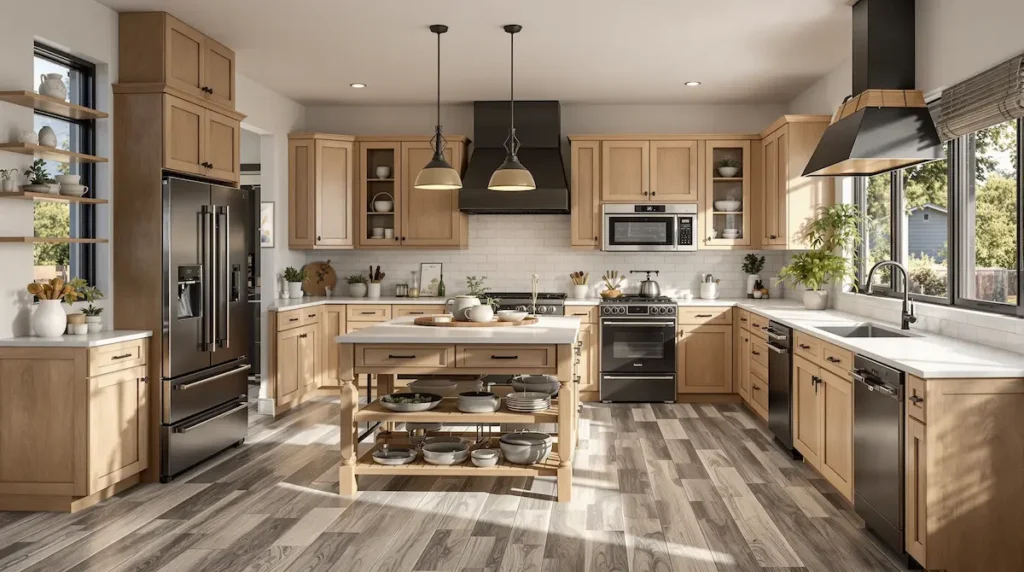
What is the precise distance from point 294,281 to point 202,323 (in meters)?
2.45

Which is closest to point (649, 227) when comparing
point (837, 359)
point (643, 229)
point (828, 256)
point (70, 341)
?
point (643, 229)

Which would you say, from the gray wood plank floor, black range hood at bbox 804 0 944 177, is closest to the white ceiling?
black range hood at bbox 804 0 944 177

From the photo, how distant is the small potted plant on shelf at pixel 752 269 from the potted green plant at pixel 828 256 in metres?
1.25

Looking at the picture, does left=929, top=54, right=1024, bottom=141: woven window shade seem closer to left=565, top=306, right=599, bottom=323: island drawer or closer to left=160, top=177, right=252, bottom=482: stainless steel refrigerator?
left=565, top=306, right=599, bottom=323: island drawer

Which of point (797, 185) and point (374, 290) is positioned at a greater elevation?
point (797, 185)

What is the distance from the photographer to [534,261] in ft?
26.7

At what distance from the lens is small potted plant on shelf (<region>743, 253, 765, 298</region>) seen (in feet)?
25.5

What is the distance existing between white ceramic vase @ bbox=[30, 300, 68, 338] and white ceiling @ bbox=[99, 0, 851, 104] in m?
1.89

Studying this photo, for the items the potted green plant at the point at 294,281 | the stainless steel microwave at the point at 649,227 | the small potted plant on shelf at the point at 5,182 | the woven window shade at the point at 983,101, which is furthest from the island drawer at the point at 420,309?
the woven window shade at the point at 983,101

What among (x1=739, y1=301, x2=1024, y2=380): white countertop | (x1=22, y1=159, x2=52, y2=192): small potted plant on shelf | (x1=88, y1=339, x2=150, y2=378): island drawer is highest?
(x1=22, y1=159, x2=52, y2=192): small potted plant on shelf

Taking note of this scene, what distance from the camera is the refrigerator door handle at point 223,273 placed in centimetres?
521

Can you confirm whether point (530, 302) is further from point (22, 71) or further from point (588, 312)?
point (22, 71)

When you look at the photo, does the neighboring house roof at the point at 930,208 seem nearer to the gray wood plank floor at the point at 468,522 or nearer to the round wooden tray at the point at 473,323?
the gray wood plank floor at the point at 468,522

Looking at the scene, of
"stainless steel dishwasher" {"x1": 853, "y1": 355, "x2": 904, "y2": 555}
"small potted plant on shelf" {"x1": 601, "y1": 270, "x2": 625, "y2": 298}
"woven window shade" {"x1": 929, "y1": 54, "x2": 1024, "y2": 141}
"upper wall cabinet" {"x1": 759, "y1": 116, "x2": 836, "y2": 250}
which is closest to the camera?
"stainless steel dishwasher" {"x1": 853, "y1": 355, "x2": 904, "y2": 555}
